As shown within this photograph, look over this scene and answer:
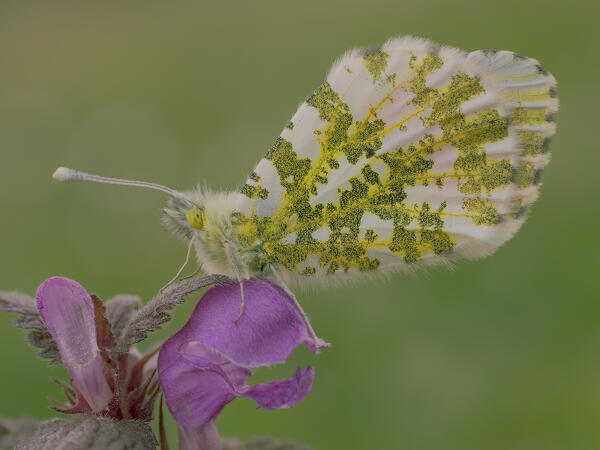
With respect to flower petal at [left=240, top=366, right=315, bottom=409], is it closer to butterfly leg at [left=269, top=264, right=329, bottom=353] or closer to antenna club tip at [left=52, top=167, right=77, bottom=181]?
butterfly leg at [left=269, top=264, right=329, bottom=353]

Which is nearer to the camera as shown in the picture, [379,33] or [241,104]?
[241,104]

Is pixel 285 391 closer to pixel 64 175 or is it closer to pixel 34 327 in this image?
pixel 34 327

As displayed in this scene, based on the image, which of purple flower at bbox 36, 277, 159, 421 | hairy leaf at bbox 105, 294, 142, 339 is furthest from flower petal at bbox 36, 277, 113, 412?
hairy leaf at bbox 105, 294, 142, 339

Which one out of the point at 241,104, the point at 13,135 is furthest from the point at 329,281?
the point at 13,135

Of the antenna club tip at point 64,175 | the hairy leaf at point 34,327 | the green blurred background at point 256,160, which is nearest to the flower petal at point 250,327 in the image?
the hairy leaf at point 34,327

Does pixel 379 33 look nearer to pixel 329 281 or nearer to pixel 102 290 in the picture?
pixel 102 290
